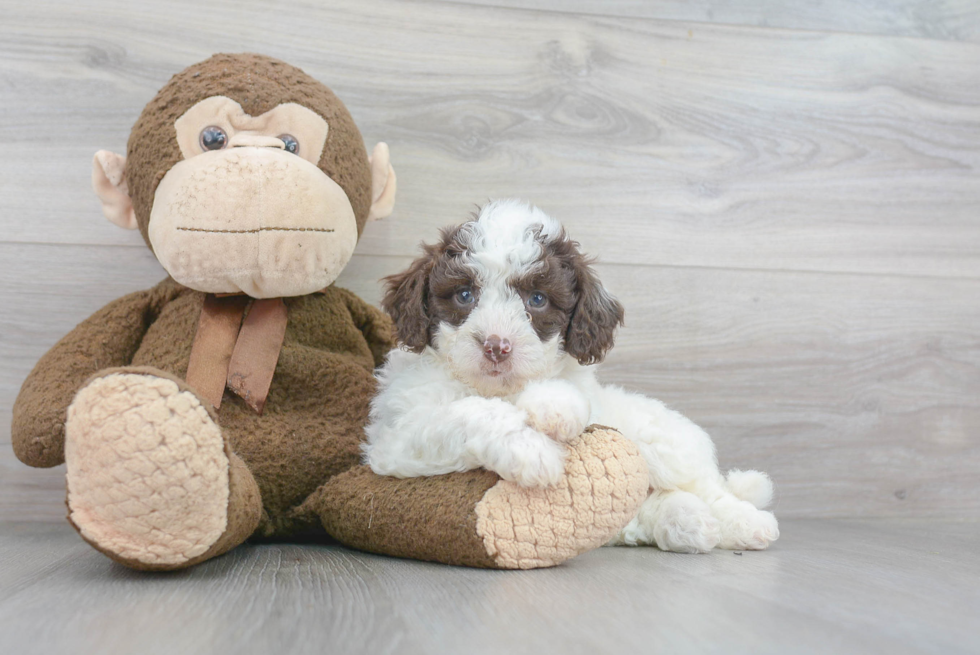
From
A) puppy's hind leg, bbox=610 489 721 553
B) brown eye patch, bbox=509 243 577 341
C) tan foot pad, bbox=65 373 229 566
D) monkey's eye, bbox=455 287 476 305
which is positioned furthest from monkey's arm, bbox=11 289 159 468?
puppy's hind leg, bbox=610 489 721 553

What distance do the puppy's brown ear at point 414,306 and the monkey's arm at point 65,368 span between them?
19.3 inches

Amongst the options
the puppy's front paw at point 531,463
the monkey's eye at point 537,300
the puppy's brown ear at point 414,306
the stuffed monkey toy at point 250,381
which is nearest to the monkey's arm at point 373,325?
the stuffed monkey toy at point 250,381

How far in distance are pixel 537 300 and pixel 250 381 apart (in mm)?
532

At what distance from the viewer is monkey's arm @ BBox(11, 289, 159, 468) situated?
128cm

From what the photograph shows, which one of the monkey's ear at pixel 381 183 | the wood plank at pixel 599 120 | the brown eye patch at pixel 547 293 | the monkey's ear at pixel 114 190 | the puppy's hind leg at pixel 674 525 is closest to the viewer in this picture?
the brown eye patch at pixel 547 293

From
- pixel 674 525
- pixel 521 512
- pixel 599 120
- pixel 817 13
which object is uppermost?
pixel 817 13

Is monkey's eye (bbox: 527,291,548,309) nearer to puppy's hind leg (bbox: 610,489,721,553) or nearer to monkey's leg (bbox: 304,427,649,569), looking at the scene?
monkey's leg (bbox: 304,427,649,569)

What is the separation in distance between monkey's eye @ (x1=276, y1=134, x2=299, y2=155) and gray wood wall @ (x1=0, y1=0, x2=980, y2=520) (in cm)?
43

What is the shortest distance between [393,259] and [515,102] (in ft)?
1.59

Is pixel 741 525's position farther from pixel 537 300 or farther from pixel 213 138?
pixel 213 138

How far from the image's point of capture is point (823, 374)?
2021 millimetres

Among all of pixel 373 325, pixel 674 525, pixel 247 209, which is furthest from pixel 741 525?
pixel 247 209

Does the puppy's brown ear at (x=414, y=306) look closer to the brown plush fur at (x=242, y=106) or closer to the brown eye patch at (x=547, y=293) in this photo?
the brown eye patch at (x=547, y=293)

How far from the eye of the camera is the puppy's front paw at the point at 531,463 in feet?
3.65
